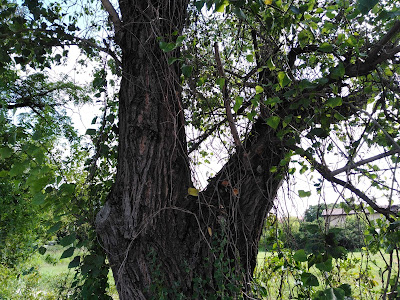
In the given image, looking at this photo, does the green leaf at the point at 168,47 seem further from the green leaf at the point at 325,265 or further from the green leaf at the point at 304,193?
the green leaf at the point at 325,265

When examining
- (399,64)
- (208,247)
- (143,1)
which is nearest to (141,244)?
(208,247)

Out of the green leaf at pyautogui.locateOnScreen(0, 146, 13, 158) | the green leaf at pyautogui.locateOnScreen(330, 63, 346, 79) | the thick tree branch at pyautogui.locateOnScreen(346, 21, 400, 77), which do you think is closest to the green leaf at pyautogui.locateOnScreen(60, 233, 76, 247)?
the green leaf at pyautogui.locateOnScreen(0, 146, 13, 158)

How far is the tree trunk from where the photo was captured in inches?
71.9

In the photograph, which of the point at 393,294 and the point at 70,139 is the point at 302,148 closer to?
the point at 393,294

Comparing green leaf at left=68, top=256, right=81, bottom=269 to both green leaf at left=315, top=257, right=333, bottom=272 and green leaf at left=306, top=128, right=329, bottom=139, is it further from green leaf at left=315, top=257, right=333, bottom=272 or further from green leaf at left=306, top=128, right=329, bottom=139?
green leaf at left=306, top=128, right=329, bottom=139

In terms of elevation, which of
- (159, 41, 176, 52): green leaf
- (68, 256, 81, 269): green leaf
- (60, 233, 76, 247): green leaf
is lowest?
(68, 256, 81, 269): green leaf

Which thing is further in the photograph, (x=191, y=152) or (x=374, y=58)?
(x=191, y=152)

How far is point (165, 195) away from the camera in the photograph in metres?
1.89

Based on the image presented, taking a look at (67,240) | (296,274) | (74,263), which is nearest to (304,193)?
(296,274)

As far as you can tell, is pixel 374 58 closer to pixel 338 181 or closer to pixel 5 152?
pixel 338 181

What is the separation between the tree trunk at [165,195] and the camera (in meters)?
1.83

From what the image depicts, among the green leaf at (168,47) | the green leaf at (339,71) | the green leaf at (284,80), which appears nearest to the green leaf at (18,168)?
the green leaf at (168,47)

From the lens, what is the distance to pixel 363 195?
1.83 meters

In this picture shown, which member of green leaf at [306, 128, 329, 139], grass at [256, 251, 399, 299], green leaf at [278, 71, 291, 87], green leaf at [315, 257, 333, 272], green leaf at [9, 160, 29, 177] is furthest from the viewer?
grass at [256, 251, 399, 299]
